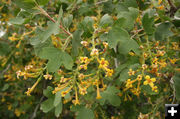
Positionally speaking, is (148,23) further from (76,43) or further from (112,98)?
(112,98)

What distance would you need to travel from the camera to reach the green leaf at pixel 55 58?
0.97m

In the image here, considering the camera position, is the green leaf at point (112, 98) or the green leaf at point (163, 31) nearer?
the green leaf at point (163, 31)

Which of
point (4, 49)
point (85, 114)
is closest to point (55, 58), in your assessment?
point (85, 114)

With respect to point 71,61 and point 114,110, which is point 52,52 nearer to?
point 71,61

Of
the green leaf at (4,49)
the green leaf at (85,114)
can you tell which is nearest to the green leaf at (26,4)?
the green leaf at (85,114)

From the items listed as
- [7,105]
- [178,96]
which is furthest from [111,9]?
[7,105]

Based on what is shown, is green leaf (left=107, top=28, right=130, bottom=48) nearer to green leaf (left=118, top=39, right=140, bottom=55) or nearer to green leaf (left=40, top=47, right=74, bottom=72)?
green leaf (left=118, top=39, right=140, bottom=55)

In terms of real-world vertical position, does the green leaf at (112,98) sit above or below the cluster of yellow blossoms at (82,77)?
below

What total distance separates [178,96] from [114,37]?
0.61 m

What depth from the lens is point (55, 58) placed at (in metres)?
0.99

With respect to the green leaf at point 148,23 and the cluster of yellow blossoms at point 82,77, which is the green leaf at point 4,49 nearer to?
the cluster of yellow blossoms at point 82,77

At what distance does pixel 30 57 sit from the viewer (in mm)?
2562

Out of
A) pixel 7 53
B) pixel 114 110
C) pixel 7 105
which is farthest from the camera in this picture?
pixel 7 105

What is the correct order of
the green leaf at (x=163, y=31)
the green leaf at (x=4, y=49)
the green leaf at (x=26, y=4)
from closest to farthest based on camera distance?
the green leaf at (x=26, y=4) < the green leaf at (x=163, y=31) < the green leaf at (x=4, y=49)
